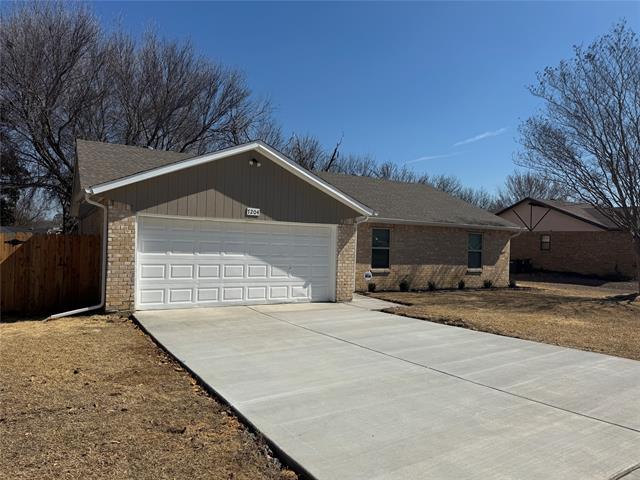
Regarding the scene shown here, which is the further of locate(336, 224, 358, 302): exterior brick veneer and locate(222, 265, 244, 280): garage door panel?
locate(336, 224, 358, 302): exterior brick veneer

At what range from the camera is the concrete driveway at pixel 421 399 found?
3.82 m

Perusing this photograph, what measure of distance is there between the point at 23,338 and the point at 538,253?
99.3 ft

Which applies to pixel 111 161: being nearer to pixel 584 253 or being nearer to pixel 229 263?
pixel 229 263

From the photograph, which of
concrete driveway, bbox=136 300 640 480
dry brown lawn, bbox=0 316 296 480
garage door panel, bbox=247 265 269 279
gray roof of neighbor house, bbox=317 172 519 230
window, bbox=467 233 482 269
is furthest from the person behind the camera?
window, bbox=467 233 482 269

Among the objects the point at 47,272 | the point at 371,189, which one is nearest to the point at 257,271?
the point at 47,272

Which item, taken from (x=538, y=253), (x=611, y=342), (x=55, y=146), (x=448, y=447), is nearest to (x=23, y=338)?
(x=448, y=447)

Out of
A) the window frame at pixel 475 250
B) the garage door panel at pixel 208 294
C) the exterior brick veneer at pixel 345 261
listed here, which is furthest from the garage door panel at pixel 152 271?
the window frame at pixel 475 250

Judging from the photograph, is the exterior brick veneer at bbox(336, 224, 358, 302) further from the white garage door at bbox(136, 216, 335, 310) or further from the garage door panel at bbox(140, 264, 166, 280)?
the garage door panel at bbox(140, 264, 166, 280)

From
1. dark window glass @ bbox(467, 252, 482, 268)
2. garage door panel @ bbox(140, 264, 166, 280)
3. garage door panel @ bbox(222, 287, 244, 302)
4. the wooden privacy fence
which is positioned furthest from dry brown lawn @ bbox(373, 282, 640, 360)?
the wooden privacy fence

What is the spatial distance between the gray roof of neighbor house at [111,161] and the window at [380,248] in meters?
7.34

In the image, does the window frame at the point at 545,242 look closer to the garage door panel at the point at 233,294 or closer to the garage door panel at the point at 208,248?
the garage door panel at the point at 233,294

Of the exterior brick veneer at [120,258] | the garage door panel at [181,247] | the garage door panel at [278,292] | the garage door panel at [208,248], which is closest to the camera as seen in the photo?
the exterior brick veneer at [120,258]

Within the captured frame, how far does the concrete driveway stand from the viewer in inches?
150

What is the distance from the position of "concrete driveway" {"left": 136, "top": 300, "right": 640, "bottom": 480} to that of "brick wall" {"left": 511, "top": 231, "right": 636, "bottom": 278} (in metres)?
22.9
